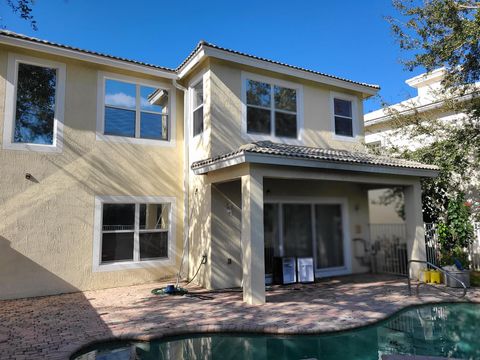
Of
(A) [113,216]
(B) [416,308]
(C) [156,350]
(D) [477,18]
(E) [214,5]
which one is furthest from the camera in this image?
(E) [214,5]

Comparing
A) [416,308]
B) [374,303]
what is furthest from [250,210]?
[416,308]

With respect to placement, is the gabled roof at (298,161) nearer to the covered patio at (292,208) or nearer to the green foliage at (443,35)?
the covered patio at (292,208)

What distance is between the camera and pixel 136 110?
1335 centimetres

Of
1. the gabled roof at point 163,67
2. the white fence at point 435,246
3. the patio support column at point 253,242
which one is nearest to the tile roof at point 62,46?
the gabled roof at point 163,67

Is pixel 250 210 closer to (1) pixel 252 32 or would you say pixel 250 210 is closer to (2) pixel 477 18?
(2) pixel 477 18

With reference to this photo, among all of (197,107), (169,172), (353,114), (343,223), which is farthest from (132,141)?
(353,114)

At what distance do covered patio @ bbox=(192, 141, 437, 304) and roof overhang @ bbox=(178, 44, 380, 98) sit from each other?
3.10 metres

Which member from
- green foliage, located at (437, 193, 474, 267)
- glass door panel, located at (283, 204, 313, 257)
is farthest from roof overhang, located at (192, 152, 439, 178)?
glass door panel, located at (283, 204, 313, 257)

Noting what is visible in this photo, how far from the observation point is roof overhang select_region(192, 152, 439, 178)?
9.92 metres

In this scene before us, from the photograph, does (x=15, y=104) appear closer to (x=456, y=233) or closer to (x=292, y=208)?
(x=292, y=208)

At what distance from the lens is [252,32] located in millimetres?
18391

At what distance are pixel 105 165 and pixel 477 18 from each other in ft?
42.3

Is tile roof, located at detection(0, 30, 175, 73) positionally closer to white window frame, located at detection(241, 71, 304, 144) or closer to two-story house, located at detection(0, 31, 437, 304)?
two-story house, located at detection(0, 31, 437, 304)

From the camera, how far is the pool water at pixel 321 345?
669 centimetres
